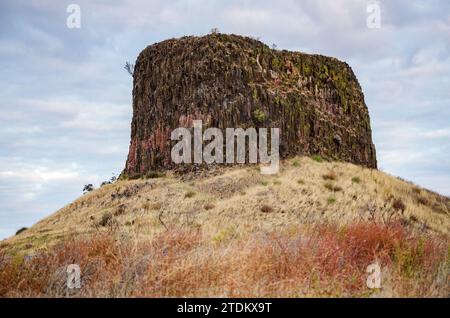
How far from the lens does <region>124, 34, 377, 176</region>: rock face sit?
28922 millimetres

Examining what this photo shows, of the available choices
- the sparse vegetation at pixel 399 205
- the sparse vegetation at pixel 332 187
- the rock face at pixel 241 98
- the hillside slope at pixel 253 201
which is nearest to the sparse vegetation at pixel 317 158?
the hillside slope at pixel 253 201

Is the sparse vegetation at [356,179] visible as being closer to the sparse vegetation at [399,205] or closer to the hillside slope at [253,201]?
the hillside slope at [253,201]

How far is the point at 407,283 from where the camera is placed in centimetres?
863

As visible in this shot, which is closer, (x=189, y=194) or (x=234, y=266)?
(x=234, y=266)

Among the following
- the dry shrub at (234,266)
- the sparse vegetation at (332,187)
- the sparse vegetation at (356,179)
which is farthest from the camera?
the sparse vegetation at (356,179)

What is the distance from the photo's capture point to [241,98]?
94.2 ft

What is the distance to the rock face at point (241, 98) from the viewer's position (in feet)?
94.9

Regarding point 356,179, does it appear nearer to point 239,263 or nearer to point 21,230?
point 239,263

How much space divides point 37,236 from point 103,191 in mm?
7279

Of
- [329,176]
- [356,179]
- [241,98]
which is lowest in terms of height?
[356,179]

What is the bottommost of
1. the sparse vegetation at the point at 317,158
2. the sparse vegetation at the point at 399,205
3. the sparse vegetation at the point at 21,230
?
the sparse vegetation at the point at 21,230

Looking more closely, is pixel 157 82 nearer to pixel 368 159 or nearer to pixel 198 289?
pixel 368 159

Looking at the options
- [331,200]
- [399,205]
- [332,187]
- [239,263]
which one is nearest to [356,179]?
[332,187]
